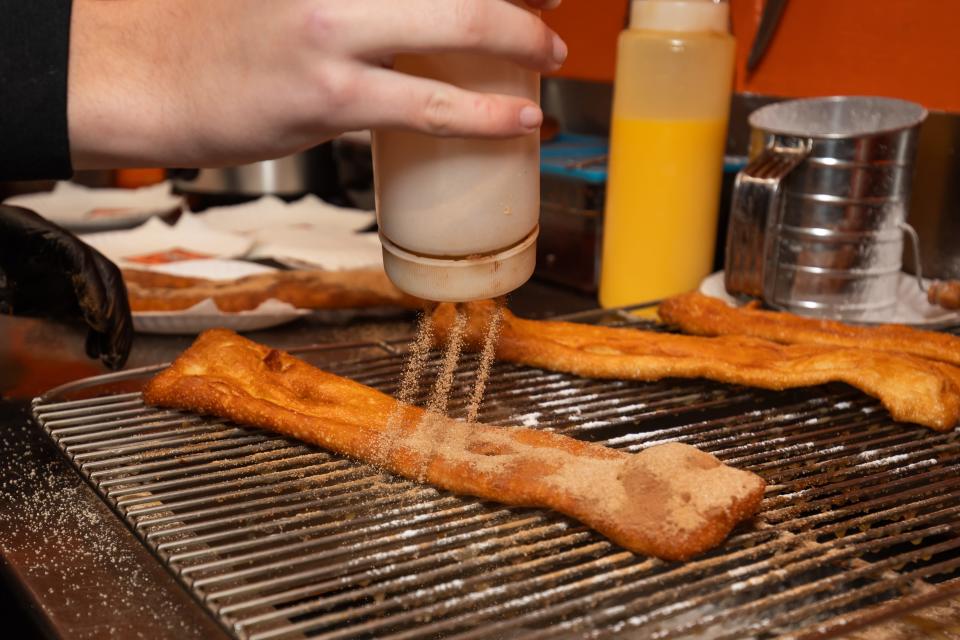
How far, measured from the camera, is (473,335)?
66.0 inches

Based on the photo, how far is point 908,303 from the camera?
1926 millimetres

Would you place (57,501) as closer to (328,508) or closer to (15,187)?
(328,508)

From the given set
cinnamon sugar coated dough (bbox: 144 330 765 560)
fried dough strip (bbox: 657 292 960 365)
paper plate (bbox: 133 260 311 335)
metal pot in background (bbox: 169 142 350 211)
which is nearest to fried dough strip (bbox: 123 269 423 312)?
paper plate (bbox: 133 260 311 335)

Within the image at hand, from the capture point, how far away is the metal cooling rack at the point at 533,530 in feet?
3.02

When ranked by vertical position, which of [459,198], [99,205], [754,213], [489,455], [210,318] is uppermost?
[459,198]

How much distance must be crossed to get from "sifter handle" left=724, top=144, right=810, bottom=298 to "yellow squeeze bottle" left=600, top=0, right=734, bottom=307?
20 cm

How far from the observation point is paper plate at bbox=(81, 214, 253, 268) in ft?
8.48

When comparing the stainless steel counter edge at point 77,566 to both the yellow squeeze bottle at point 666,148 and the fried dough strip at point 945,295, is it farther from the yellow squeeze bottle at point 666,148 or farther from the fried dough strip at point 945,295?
the fried dough strip at point 945,295

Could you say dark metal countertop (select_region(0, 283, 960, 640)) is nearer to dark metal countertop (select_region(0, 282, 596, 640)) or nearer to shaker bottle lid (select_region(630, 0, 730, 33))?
dark metal countertop (select_region(0, 282, 596, 640))

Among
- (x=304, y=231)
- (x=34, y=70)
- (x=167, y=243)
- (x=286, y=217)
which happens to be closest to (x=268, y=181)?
(x=286, y=217)

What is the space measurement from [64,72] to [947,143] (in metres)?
1.71

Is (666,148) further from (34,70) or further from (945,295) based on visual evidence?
(34,70)

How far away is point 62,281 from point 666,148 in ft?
4.02

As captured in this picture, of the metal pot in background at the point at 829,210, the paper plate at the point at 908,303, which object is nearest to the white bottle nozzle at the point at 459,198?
the metal pot in background at the point at 829,210
